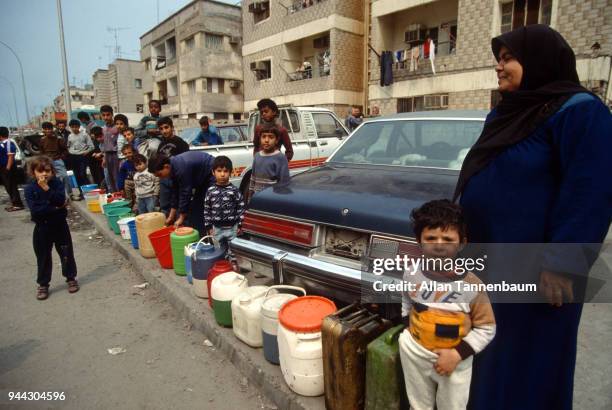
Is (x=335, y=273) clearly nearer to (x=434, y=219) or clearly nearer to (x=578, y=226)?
(x=434, y=219)

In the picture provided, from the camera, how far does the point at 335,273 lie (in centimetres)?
255

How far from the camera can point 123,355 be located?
306 centimetres

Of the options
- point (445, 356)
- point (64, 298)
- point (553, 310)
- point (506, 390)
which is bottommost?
point (64, 298)

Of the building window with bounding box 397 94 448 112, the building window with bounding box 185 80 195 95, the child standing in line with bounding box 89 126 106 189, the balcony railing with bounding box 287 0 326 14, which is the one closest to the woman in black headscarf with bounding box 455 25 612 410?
the child standing in line with bounding box 89 126 106 189

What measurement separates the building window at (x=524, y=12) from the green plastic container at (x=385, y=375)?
1307 cm

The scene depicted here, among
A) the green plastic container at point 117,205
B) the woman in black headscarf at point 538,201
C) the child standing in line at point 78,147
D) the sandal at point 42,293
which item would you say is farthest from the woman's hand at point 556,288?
the child standing in line at point 78,147

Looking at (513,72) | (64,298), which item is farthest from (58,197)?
(513,72)

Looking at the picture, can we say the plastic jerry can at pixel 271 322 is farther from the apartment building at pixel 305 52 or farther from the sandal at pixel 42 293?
the apartment building at pixel 305 52

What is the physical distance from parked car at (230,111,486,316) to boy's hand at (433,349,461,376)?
30.2 inches

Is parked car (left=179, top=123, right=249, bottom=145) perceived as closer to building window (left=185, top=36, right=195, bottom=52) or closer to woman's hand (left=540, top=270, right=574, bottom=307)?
woman's hand (left=540, top=270, right=574, bottom=307)

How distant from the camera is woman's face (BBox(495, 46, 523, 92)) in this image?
1563mm

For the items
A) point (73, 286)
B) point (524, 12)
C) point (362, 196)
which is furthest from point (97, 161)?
point (524, 12)

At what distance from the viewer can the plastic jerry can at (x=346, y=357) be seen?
205 centimetres

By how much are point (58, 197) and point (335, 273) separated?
3.21 m
